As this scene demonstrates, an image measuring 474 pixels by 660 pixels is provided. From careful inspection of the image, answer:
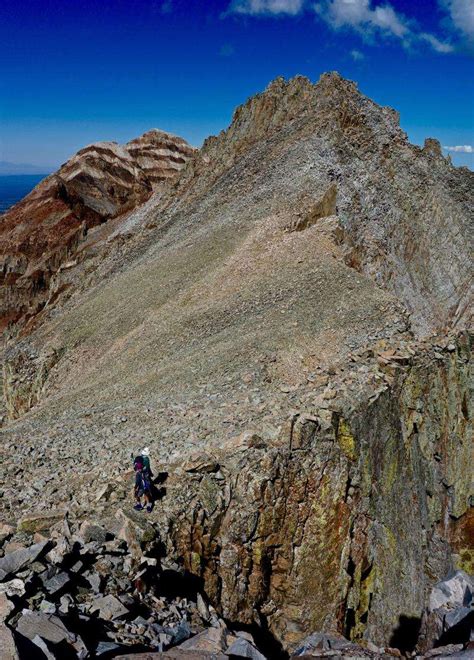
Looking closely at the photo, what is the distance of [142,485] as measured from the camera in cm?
1552

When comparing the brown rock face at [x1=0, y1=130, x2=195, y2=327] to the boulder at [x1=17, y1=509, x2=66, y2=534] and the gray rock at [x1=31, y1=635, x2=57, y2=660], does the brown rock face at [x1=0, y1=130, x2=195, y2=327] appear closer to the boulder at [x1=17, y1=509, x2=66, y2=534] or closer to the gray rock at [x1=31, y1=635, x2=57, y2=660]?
the boulder at [x1=17, y1=509, x2=66, y2=534]

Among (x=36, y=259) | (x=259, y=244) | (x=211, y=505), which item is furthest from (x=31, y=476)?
(x=36, y=259)

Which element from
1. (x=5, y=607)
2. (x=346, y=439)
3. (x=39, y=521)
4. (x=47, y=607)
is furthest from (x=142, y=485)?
(x=346, y=439)

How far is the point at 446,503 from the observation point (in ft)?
101

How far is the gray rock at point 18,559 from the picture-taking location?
1126 centimetres

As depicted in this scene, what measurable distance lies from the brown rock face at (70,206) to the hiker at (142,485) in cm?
4580

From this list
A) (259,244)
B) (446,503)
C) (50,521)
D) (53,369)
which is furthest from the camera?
(259,244)

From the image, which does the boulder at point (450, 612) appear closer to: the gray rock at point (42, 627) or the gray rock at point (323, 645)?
the gray rock at point (323, 645)

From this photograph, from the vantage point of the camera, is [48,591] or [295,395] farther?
[295,395]

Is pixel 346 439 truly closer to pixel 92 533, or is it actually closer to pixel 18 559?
pixel 92 533

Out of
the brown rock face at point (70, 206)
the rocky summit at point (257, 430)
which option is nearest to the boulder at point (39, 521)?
the rocky summit at point (257, 430)

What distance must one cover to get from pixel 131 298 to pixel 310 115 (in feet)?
87.2

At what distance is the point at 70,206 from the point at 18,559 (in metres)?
59.9

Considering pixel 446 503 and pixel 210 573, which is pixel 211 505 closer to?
pixel 210 573
